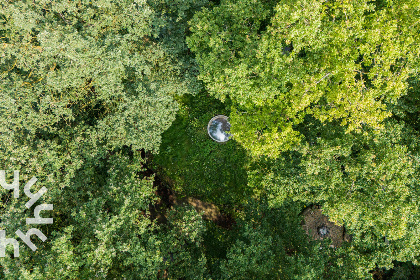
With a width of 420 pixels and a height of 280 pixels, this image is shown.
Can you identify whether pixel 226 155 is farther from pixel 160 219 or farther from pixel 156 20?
pixel 156 20

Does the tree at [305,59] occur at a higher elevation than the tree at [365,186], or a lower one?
higher

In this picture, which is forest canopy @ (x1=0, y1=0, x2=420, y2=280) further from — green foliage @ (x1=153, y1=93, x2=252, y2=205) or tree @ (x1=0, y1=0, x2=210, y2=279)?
green foliage @ (x1=153, y1=93, x2=252, y2=205)

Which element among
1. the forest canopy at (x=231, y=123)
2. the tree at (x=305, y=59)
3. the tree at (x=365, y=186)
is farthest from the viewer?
the tree at (x=365, y=186)

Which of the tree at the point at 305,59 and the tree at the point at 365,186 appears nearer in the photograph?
the tree at the point at 305,59

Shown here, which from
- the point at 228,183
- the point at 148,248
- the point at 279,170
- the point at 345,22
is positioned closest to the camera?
the point at 345,22

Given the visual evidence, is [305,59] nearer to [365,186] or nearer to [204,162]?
[365,186]

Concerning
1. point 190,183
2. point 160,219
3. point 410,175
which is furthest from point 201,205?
point 410,175

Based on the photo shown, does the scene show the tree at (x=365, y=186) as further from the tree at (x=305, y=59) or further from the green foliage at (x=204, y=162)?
the green foliage at (x=204, y=162)

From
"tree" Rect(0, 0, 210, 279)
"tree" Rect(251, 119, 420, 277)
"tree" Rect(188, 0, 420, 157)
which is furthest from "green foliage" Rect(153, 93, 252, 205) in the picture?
"tree" Rect(188, 0, 420, 157)

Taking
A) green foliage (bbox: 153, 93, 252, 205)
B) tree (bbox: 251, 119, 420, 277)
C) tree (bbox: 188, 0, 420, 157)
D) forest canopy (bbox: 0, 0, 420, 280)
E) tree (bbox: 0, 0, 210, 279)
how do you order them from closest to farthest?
tree (bbox: 188, 0, 420, 157)
forest canopy (bbox: 0, 0, 420, 280)
tree (bbox: 0, 0, 210, 279)
tree (bbox: 251, 119, 420, 277)
green foliage (bbox: 153, 93, 252, 205)

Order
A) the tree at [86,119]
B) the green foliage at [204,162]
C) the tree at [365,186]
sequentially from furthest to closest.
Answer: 1. the green foliage at [204,162]
2. the tree at [365,186]
3. the tree at [86,119]

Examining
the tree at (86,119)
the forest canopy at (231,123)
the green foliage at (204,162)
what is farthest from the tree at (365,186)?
the tree at (86,119)
